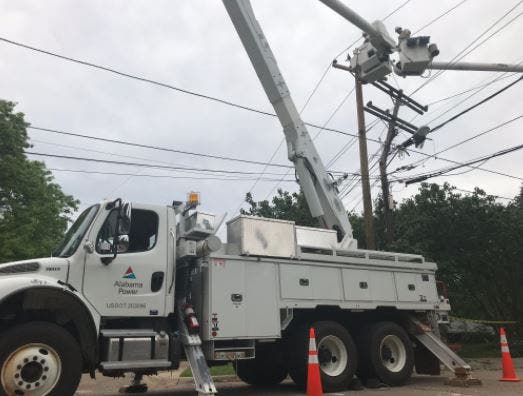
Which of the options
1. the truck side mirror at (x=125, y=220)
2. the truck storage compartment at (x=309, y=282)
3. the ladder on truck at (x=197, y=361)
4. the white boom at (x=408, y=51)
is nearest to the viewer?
the ladder on truck at (x=197, y=361)

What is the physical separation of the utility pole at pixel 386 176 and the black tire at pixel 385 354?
6672 mm

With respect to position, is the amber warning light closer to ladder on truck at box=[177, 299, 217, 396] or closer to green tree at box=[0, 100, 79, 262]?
ladder on truck at box=[177, 299, 217, 396]

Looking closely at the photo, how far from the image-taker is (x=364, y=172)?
15.3 m

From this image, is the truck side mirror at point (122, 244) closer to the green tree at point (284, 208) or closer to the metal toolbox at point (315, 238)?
the metal toolbox at point (315, 238)

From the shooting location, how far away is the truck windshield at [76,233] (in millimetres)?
7281

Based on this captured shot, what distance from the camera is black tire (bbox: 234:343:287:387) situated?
31.5 ft

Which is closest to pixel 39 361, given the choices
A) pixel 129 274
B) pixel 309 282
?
pixel 129 274

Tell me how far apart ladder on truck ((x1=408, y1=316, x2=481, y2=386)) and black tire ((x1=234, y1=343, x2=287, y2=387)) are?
8.91 ft

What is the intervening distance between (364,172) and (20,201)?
15.4m

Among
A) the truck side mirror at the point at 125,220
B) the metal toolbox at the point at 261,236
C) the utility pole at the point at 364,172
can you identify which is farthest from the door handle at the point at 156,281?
the utility pole at the point at 364,172

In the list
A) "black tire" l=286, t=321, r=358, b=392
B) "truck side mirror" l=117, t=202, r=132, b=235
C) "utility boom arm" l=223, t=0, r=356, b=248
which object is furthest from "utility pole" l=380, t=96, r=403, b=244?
"truck side mirror" l=117, t=202, r=132, b=235

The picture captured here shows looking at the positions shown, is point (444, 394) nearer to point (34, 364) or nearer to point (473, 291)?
point (34, 364)

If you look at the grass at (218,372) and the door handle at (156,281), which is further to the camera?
the grass at (218,372)

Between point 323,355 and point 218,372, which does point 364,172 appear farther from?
point 323,355
